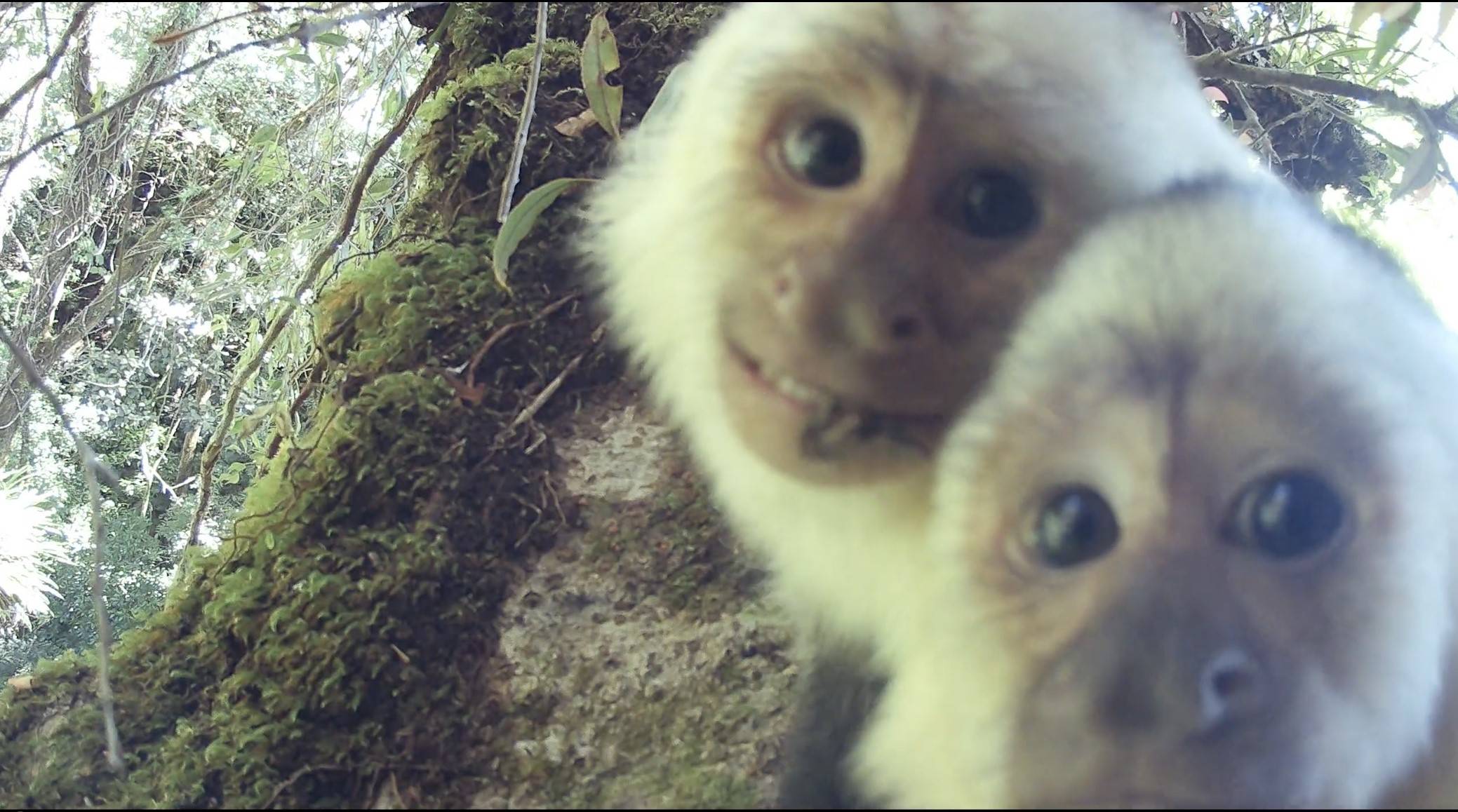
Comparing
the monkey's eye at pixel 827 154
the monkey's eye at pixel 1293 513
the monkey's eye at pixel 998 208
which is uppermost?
the monkey's eye at pixel 827 154

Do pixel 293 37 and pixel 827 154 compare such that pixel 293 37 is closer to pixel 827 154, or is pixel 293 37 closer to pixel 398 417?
pixel 398 417

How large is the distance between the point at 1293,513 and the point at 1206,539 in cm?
7

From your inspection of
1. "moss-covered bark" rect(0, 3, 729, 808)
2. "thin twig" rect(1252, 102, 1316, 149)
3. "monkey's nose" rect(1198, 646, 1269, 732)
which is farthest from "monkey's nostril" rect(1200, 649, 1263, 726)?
"thin twig" rect(1252, 102, 1316, 149)

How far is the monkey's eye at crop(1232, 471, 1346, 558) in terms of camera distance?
0.91 meters

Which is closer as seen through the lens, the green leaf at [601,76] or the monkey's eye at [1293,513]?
the monkey's eye at [1293,513]

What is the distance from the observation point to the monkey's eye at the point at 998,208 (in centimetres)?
113

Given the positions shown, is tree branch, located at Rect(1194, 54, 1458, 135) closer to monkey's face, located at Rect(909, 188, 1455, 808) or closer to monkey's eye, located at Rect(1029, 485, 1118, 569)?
monkey's face, located at Rect(909, 188, 1455, 808)

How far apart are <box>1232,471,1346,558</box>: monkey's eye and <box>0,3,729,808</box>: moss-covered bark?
2.85 ft

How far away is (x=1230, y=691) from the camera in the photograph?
0.85 metres

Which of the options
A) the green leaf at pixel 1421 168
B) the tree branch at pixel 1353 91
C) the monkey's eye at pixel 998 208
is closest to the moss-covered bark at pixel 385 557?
the monkey's eye at pixel 998 208

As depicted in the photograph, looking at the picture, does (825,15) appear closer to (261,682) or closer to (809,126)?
(809,126)

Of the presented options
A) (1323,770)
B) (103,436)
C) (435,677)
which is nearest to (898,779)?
(1323,770)

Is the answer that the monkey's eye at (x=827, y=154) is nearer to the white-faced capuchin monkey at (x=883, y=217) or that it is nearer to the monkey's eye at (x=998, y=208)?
the white-faced capuchin monkey at (x=883, y=217)

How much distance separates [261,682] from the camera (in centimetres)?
146
